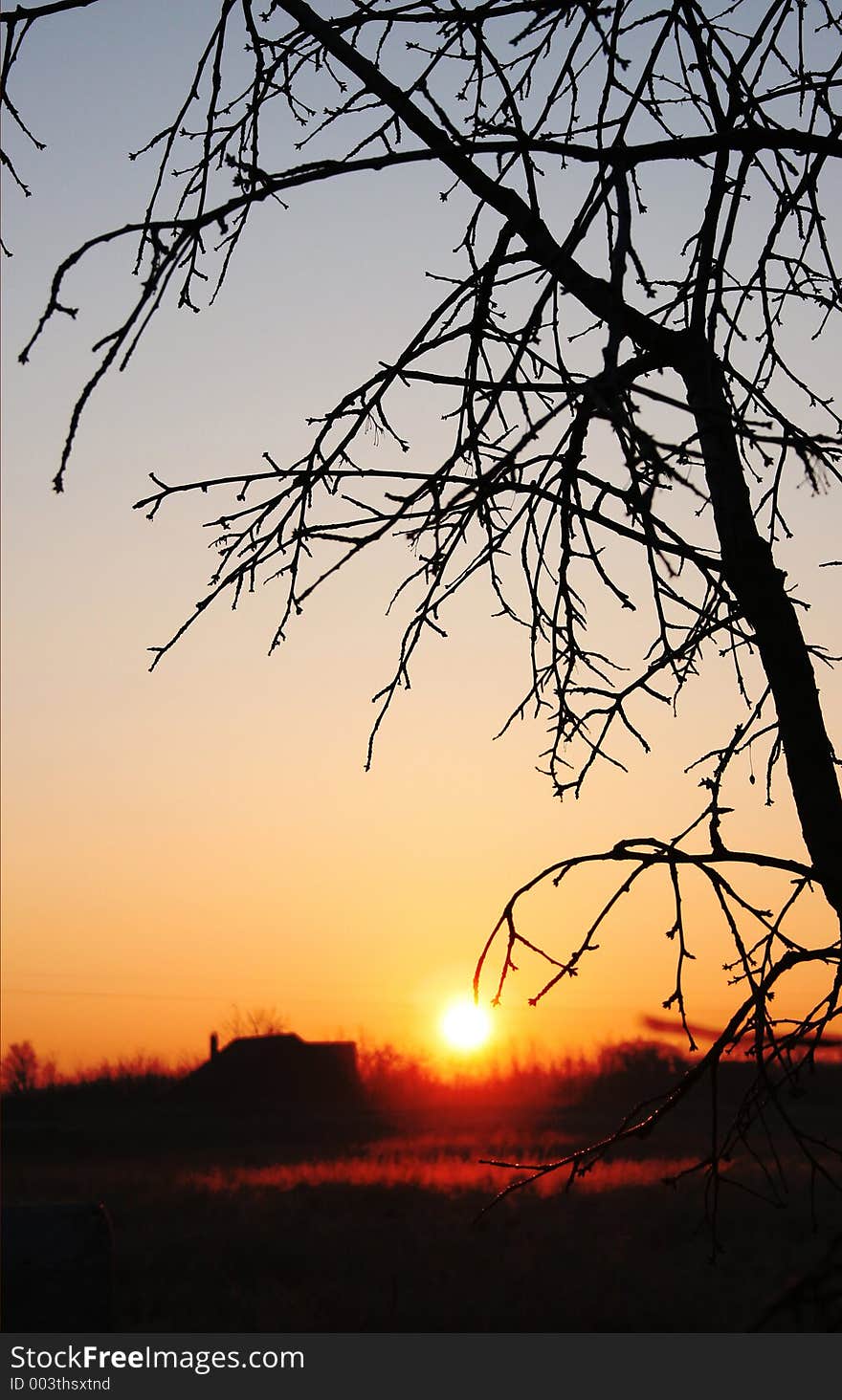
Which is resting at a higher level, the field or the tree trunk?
the tree trunk

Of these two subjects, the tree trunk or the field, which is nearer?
the tree trunk

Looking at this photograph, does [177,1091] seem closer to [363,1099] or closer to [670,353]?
[363,1099]

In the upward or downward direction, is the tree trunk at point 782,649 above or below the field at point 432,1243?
above

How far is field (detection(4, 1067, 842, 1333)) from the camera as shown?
1351cm

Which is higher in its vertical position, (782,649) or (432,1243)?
(782,649)

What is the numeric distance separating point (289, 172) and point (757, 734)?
1541 millimetres

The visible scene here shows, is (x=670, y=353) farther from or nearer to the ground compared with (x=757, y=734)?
farther from the ground

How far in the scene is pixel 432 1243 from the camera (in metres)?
16.7

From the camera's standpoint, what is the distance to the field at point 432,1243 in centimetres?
1351

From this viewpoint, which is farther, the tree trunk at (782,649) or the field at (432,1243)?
the field at (432,1243)

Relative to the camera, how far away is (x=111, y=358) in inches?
88.1

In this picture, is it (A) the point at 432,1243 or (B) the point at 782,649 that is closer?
(B) the point at 782,649
